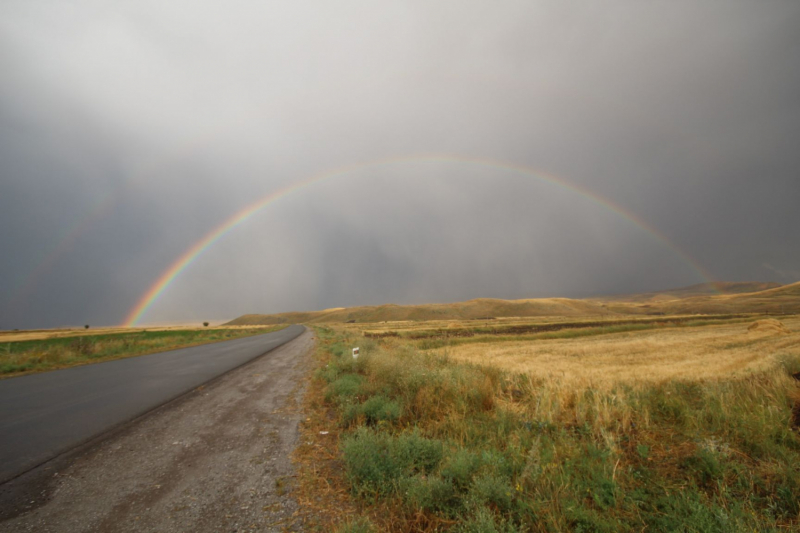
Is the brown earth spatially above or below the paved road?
below

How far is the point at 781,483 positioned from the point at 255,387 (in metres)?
12.8

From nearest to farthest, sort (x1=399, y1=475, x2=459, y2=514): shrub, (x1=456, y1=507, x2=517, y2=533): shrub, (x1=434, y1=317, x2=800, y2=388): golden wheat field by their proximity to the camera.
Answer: (x1=456, y1=507, x2=517, y2=533): shrub → (x1=399, y1=475, x2=459, y2=514): shrub → (x1=434, y1=317, x2=800, y2=388): golden wheat field

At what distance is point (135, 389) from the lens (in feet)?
37.4

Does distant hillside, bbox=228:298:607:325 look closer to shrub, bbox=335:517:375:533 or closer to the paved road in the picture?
the paved road

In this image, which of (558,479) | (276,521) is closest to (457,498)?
(558,479)

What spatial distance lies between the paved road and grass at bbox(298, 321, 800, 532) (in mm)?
5298

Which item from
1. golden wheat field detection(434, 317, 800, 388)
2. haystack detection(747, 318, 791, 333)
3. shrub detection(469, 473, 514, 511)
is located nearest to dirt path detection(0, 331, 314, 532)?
shrub detection(469, 473, 514, 511)

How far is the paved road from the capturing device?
632 cm

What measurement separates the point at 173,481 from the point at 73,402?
310 inches

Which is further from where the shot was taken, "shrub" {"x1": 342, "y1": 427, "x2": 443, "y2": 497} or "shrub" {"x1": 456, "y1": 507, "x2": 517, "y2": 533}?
"shrub" {"x1": 342, "y1": 427, "x2": 443, "y2": 497}

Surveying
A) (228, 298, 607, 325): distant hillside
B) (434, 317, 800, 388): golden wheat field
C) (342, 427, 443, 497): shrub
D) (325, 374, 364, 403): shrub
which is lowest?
(228, 298, 607, 325): distant hillside

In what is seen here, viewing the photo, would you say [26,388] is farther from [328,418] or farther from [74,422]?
[328,418]

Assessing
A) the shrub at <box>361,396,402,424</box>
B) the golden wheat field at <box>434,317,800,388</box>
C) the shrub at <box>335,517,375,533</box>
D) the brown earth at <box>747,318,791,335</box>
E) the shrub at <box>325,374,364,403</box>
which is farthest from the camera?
the brown earth at <box>747,318,791,335</box>

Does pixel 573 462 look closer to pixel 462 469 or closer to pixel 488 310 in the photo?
pixel 462 469
